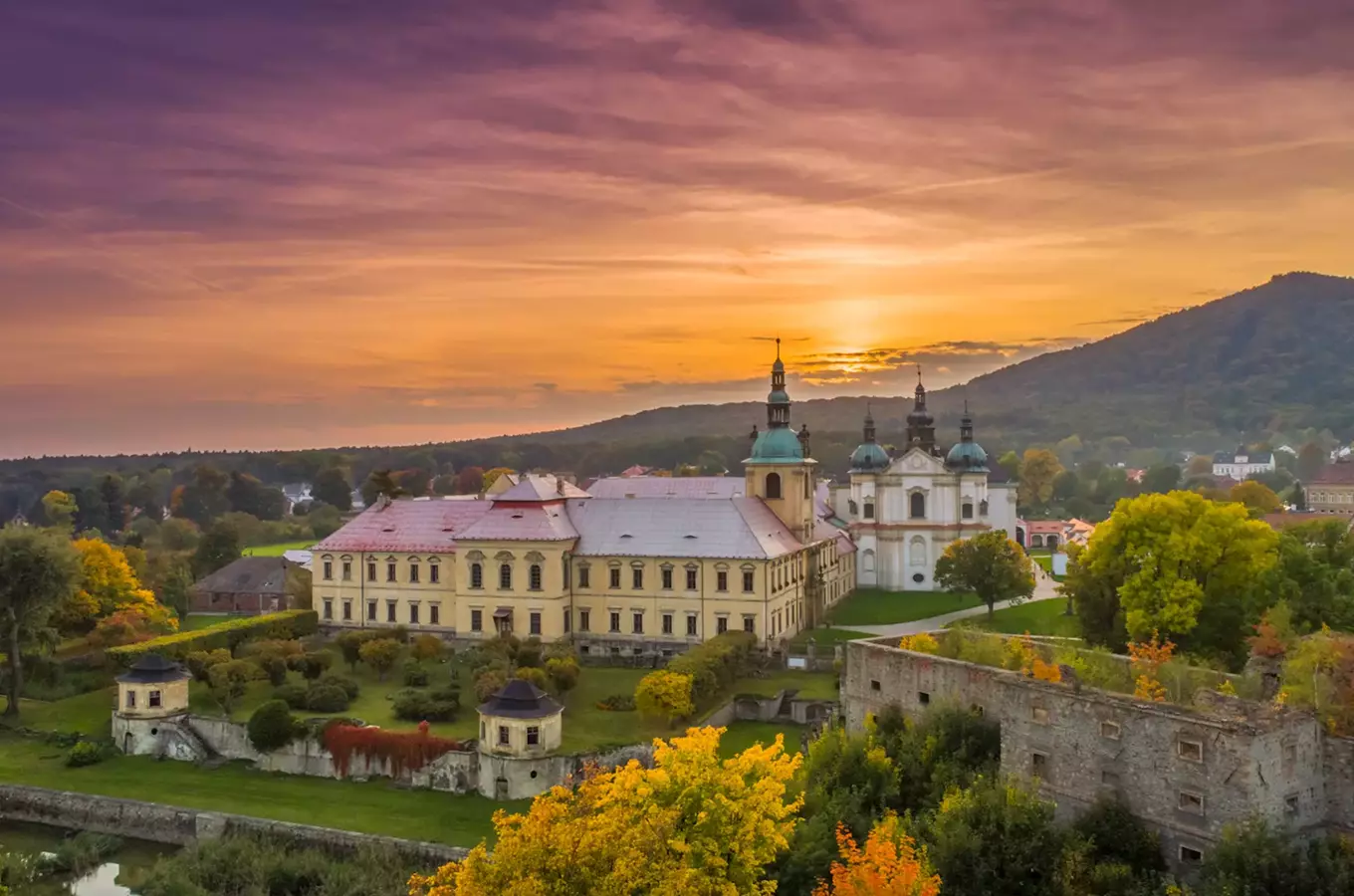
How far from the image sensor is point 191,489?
465 feet

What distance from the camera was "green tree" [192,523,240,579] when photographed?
85500 mm

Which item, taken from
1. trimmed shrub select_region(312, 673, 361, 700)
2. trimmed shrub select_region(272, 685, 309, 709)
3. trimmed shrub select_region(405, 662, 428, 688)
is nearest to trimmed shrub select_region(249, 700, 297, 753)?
trimmed shrub select_region(272, 685, 309, 709)

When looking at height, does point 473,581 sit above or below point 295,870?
above

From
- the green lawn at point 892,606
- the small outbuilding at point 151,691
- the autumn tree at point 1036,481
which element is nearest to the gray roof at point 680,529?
the green lawn at point 892,606

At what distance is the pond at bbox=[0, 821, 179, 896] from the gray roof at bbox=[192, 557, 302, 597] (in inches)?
1486

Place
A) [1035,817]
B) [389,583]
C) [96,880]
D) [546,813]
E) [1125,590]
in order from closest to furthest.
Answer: [546,813] → [1035,817] → [96,880] → [1125,590] → [389,583]

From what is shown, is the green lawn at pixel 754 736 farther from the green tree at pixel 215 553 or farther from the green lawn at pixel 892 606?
the green tree at pixel 215 553

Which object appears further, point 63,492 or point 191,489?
point 191,489

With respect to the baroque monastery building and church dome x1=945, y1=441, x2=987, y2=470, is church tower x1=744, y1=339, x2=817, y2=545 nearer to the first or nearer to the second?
the baroque monastery building

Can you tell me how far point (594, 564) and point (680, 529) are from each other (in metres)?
4.58

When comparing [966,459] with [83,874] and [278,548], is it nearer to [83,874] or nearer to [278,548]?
[83,874]

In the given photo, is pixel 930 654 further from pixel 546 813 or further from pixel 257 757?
pixel 257 757

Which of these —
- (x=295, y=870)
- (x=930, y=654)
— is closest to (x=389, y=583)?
(x=295, y=870)

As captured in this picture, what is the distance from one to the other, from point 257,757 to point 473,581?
18838 mm
